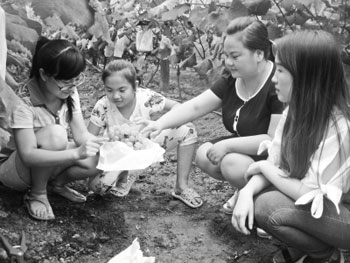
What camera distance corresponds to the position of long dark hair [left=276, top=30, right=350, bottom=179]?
2285mm

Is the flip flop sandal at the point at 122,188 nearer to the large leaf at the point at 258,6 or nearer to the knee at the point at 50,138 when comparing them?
the knee at the point at 50,138

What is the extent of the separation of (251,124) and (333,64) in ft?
2.20

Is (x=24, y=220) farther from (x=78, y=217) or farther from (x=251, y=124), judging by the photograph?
(x=251, y=124)

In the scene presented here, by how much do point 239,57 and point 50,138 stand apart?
98 centimetres

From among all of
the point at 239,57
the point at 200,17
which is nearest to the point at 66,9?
the point at 239,57

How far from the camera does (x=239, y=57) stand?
277 centimetres

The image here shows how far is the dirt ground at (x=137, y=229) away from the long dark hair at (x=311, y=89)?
650 mm

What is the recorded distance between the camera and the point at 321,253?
8.07 feet

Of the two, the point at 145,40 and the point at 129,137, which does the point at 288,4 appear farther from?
the point at 145,40

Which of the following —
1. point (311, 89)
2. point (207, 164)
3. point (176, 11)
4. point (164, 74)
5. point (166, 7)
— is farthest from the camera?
point (164, 74)

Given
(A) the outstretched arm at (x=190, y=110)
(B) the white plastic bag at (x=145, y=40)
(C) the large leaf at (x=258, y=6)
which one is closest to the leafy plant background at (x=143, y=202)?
(C) the large leaf at (x=258, y=6)

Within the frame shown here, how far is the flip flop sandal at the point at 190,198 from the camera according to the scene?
127 inches

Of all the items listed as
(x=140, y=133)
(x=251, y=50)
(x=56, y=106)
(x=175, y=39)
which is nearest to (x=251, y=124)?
(x=251, y=50)

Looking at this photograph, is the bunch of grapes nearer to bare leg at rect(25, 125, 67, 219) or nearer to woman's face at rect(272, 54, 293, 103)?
bare leg at rect(25, 125, 67, 219)
